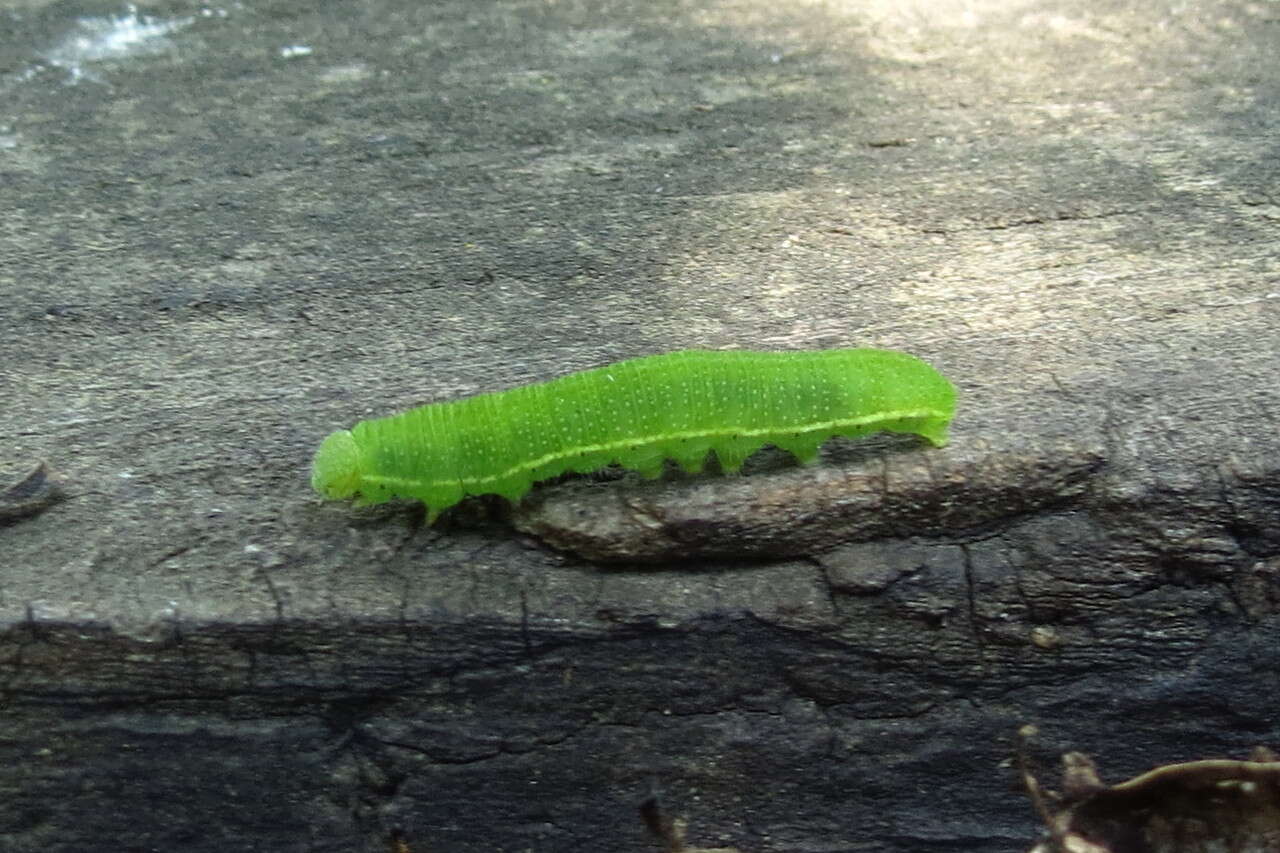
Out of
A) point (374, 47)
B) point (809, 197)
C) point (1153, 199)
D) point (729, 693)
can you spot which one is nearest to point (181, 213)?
point (374, 47)

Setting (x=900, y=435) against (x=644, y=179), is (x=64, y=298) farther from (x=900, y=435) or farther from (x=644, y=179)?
(x=900, y=435)

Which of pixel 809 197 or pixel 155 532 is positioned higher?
pixel 809 197

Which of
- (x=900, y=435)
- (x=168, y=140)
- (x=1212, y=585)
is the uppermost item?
(x=168, y=140)

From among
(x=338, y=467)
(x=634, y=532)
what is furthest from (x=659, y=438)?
(x=338, y=467)
